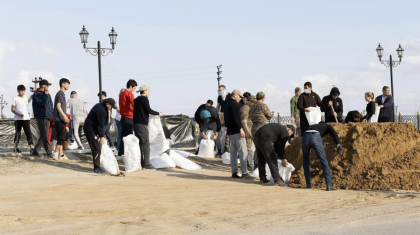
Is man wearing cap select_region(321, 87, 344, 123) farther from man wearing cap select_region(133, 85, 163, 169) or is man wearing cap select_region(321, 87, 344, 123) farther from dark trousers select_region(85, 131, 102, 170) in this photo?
dark trousers select_region(85, 131, 102, 170)

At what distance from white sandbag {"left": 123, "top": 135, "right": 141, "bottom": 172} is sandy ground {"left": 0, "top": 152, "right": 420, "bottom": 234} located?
1.11 ft

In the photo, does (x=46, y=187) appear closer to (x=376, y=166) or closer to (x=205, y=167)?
(x=205, y=167)

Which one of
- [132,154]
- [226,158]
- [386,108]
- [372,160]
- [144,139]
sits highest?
[386,108]

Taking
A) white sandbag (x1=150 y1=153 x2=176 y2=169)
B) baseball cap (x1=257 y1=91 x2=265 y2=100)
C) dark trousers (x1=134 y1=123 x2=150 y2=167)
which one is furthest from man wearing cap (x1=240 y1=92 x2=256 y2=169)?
dark trousers (x1=134 y1=123 x2=150 y2=167)

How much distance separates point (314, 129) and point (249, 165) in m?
3.97

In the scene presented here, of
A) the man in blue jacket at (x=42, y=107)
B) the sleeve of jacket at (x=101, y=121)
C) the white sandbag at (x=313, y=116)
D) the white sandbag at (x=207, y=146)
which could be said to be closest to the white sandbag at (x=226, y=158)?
the white sandbag at (x=207, y=146)

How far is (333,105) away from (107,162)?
5443mm

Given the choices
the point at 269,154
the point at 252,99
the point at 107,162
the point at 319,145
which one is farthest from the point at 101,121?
the point at 319,145

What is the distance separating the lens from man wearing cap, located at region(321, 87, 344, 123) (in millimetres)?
12539

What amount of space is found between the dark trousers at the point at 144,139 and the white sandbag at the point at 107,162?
79cm

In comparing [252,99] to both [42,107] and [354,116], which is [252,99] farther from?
[42,107]

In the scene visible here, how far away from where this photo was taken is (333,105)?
41.4 ft

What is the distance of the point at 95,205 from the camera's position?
8.26 m

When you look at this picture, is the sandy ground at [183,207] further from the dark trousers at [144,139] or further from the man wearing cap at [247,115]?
the man wearing cap at [247,115]
